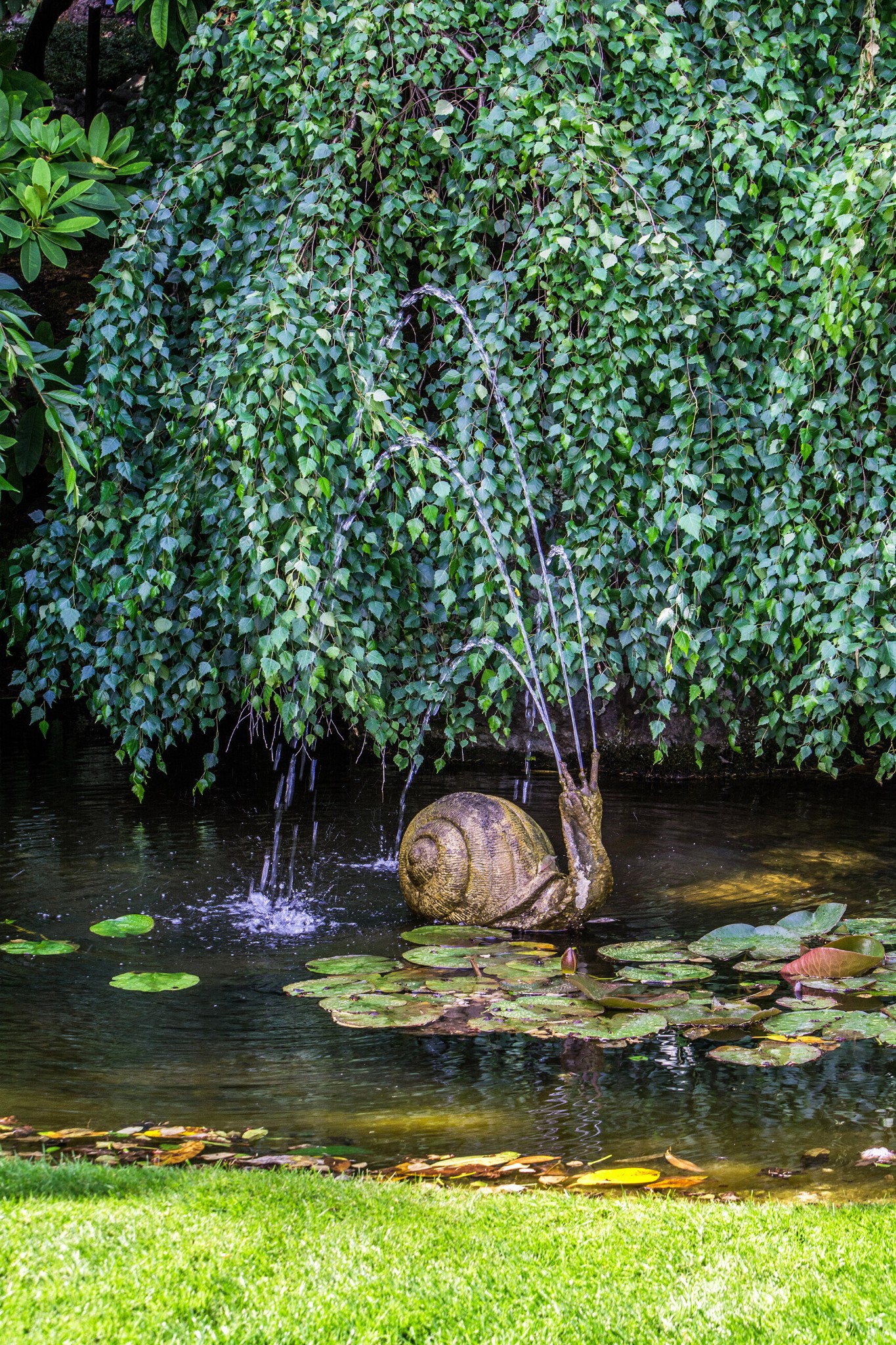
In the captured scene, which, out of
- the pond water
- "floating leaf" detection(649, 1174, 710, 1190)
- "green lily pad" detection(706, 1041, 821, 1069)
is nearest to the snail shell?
the pond water

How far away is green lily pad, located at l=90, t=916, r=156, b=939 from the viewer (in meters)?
4.89

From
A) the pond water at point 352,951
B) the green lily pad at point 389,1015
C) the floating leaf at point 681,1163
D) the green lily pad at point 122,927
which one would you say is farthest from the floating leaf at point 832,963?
the green lily pad at point 122,927

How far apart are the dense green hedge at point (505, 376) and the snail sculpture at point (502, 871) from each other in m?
0.82

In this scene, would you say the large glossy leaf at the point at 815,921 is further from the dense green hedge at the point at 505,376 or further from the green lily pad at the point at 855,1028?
the dense green hedge at the point at 505,376

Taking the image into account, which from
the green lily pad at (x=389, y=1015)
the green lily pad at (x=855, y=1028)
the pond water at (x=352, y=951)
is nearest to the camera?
the pond water at (x=352, y=951)

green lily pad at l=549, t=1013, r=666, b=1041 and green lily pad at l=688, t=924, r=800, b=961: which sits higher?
green lily pad at l=688, t=924, r=800, b=961

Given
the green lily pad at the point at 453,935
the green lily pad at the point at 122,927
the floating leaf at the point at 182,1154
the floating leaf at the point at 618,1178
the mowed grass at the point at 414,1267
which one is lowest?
the floating leaf at the point at 618,1178

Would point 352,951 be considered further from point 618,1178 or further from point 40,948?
point 618,1178

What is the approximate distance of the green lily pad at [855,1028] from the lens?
3771mm

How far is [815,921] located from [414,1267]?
9.10 feet

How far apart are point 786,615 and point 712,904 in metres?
1.38

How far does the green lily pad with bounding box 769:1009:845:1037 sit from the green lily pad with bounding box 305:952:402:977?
53.5 inches

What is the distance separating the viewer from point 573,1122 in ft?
10.8

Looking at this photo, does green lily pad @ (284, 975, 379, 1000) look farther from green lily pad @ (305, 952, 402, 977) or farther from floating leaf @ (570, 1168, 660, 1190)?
floating leaf @ (570, 1168, 660, 1190)
